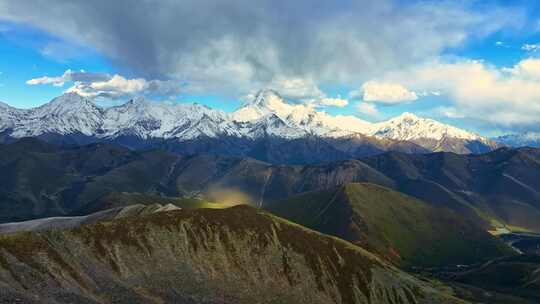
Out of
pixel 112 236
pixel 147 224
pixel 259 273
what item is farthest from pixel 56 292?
pixel 259 273

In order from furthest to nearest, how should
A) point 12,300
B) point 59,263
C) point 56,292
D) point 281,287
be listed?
point 281,287 < point 59,263 < point 56,292 < point 12,300

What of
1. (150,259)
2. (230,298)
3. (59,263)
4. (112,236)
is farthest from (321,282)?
(59,263)

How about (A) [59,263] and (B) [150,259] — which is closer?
(A) [59,263]

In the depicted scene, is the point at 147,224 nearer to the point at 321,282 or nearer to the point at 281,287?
the point at 281,287

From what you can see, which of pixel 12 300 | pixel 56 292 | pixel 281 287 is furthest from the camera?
pixel 281 287

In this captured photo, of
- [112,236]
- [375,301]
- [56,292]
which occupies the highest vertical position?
[112,236]

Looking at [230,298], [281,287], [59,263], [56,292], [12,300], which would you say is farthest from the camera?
[281,287]

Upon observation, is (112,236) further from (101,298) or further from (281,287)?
(281,287)

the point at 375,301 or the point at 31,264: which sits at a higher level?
the point at 31,264

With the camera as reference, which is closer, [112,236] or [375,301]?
[112,236]
